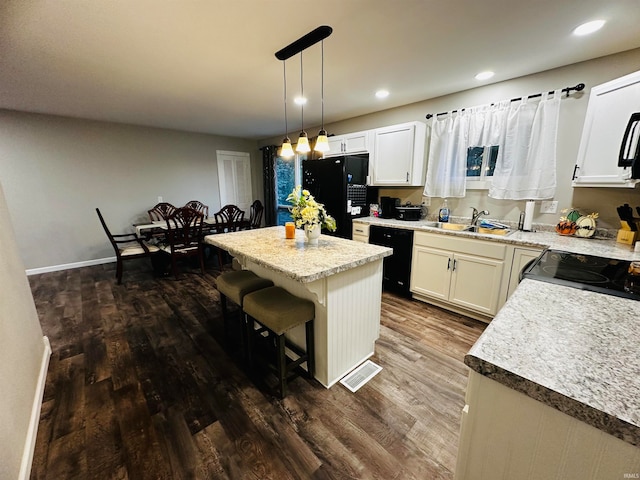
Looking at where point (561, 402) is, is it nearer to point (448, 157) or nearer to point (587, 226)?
point (587, 226)

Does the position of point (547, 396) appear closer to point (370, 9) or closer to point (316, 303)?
point (316, 303)

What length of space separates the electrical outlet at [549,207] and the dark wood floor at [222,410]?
1.37 meters

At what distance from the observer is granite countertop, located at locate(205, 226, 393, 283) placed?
4.85 ft

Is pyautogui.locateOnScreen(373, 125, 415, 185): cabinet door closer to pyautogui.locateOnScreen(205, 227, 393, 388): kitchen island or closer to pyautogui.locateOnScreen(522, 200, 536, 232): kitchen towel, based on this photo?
pyautogui.locateOnScreen(522, 200, 536, 232): kitchen towel

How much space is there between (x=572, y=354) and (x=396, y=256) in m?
2.46

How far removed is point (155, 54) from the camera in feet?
6.97

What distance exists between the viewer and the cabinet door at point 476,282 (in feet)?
7.91

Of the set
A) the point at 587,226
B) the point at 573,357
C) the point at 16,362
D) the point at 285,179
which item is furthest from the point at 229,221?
the point at 587,226

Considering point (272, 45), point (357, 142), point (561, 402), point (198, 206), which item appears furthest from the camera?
point (198, 206)

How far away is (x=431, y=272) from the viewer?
2.84m

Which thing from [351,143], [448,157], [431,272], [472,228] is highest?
[351,143]

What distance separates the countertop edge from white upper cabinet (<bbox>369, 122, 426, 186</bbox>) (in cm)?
288

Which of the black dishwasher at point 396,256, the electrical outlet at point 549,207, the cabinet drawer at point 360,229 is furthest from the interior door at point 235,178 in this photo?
the electrical outlet at point 549,207

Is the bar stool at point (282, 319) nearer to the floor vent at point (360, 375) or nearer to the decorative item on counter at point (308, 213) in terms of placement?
the floor vent at point (360, 375)
